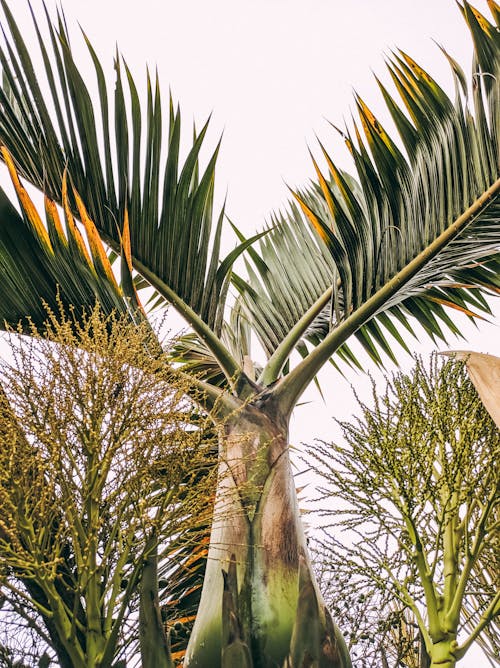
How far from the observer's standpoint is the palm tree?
3.03m

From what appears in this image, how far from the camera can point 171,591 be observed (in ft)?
13.9

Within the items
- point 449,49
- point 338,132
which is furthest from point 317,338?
point 449,49

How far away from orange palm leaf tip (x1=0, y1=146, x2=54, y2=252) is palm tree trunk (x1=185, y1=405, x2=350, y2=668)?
1120mm

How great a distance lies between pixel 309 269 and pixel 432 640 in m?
2.20

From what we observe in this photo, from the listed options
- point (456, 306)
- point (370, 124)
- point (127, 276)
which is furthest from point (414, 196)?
point (127, 276)

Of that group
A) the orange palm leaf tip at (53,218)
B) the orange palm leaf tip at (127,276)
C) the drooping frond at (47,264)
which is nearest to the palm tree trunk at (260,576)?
the orange palm leaf tip at (127,276)

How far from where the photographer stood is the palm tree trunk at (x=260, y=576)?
9.02ft

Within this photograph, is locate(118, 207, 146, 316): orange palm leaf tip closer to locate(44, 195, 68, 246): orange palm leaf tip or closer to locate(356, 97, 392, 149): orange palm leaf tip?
locate(44, 195, 68, 246): orange palm leaf tip

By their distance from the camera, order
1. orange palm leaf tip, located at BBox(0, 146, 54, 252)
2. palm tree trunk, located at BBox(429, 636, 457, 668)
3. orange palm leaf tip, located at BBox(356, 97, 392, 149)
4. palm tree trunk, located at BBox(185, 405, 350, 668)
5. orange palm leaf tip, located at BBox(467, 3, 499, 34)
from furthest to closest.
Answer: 1. orange palm leaf tip, located at BBox(356, 97, 392, 149)
2. orange palm leaf tip, located at BBox(467, 3, 499, 34)
3. palm tree trunk, located at BBox(429, 636, 457, 668)
4. orange palm leaf tip, located at BBox(0, 146, 54, 252)
5. palm tree trunk, located at BBox(185, 405, 350, 668)

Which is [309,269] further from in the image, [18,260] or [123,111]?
[18,260]

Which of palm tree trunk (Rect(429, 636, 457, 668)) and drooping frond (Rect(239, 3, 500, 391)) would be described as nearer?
palm tree trunk (Rect(429, 636, 457, 668))

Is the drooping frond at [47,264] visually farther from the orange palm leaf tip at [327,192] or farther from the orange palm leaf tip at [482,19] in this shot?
the orange palm leaf tip at [482,19]

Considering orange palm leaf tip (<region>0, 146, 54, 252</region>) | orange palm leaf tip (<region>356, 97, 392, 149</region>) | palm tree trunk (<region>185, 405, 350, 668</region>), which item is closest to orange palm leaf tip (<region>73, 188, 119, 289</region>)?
orange palm leaf tip (<region>0, 146, 54, 252</region>)

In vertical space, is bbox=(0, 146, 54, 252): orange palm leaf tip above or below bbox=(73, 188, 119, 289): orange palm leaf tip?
above
